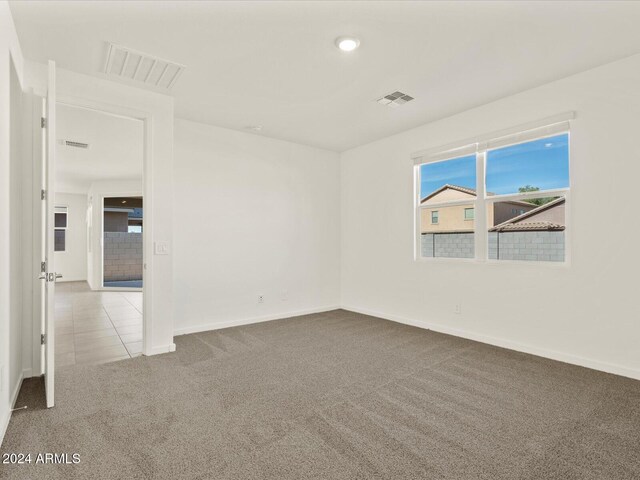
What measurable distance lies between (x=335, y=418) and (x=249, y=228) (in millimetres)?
2993

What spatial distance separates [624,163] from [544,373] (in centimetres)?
184

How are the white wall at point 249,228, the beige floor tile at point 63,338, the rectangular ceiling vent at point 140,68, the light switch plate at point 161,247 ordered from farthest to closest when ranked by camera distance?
the white wall at point 249,228 → the beige floor tile at point 63,338 → the light switch plate at point 161,247 → the rectangular ceiling vent at point 140,68

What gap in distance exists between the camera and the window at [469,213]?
4.00m

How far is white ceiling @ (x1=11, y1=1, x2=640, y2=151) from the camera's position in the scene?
2.19m

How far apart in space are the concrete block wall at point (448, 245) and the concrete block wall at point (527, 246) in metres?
0.28

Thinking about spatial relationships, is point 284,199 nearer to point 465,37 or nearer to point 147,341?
point 147,341

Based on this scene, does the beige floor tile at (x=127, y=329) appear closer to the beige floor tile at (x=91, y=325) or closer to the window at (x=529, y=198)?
the beige floor tile at (x=91, y=325)

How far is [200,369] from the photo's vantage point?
301cm

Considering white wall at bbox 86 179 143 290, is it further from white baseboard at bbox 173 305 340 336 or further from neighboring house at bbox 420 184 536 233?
neighboring house at bbox 420 184 536 233

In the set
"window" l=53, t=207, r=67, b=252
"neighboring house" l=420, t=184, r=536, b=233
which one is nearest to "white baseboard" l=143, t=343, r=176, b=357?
"neighboring house" l=420, t=184, r=536, b=233

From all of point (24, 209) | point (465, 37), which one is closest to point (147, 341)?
point (24, 209)

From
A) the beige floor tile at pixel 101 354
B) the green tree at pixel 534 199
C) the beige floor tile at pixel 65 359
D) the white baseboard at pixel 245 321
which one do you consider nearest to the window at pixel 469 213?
the green tree at pixel 534 199

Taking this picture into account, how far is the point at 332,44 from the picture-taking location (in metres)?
2.55

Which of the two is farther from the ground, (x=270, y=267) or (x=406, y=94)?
(x=406, y=94)
